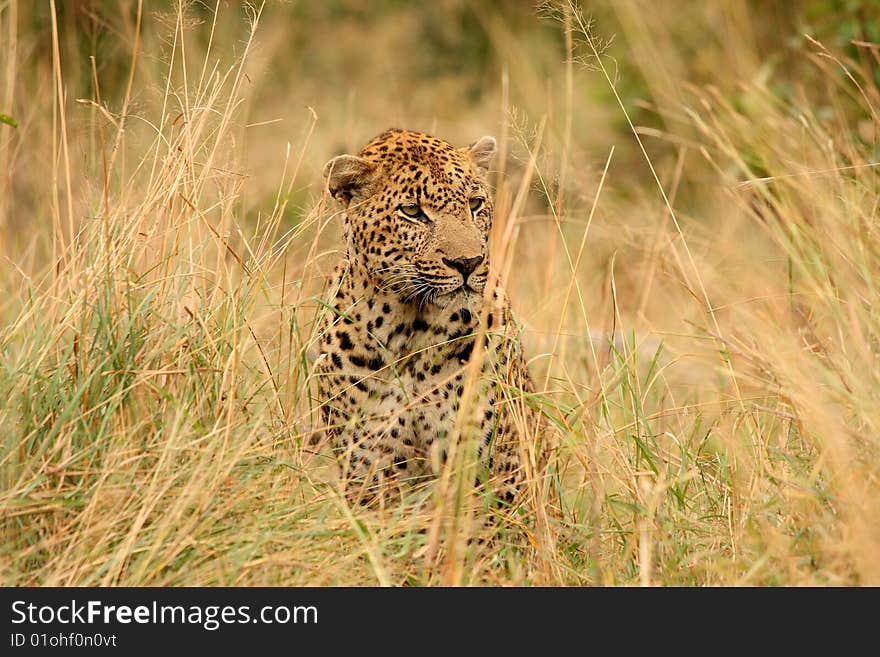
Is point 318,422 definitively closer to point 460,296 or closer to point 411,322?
point 411,322

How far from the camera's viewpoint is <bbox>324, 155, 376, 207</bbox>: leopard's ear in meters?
4.96

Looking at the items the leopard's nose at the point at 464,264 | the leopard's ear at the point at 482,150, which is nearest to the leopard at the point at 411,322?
the leopard's nose at the point at 464,264

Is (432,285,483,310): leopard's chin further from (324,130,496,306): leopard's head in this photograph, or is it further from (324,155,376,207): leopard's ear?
(324,155,376,207): leopard's ear

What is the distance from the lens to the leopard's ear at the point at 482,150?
5.25 m

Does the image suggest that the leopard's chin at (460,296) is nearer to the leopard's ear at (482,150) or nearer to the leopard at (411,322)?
the leopard at (411,322)

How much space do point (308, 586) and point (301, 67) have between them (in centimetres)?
955

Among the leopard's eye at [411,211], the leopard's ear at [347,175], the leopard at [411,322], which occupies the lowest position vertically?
the leopard at [411,322]

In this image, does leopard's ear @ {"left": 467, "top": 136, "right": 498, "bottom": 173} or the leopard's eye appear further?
leopard's ear @ {"left": 467, "top": 136, "right": 498, "bottom": 173}

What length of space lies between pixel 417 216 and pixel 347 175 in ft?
1.12

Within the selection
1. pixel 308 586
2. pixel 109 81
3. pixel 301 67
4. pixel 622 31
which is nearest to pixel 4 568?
pixel 308 586

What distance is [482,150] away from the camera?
17.4 ft

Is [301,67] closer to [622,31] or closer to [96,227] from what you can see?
[622,31]

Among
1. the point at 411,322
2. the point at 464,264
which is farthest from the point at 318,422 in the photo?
the point at 464,264

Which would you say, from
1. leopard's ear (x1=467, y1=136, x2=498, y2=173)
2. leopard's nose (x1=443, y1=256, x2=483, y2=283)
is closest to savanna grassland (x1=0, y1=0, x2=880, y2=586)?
leopard's nose (x1=443, y1=256, x2=483, y2=283)
